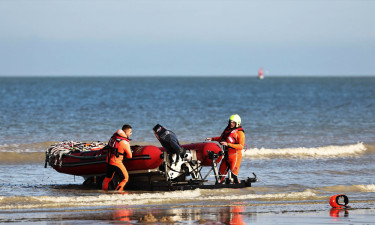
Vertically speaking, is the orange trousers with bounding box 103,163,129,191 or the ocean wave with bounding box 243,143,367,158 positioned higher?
the ocean wave with bounding box 243,143,367,158

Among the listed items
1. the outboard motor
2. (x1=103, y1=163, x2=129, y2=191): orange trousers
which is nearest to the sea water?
(x1=103, y1=163, x2=129, y2=191): orange trousers

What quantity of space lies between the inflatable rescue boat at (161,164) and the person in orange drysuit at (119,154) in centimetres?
25

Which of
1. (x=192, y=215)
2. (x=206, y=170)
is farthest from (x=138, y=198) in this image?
(x=206, y=170)

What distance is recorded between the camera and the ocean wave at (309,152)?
1975 cm

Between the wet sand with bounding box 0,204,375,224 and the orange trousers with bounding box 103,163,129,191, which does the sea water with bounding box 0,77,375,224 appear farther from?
the orange trousers with bounding box 103,163,129,191

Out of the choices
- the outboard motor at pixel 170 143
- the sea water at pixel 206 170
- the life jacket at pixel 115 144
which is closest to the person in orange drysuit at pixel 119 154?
the life jacket at pixel 115 144

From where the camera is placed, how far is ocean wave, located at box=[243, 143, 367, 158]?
1975 centimetres

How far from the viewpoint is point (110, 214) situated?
9.85 meters

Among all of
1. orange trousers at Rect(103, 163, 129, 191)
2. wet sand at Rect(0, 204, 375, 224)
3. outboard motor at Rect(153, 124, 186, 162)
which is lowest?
wet sand at Rect(0, 204, 375, 224)

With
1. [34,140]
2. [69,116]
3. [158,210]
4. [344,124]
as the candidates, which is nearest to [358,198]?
[158,210]

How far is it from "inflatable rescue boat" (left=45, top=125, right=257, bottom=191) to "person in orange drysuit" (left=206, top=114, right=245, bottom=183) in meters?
0.16

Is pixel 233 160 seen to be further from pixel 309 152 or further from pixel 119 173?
pixel 309 152

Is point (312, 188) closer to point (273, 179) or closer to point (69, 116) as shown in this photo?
point (273, 179)

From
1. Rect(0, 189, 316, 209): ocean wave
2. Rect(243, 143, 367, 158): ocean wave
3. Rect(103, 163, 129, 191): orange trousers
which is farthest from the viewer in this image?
Rect(243, 143, 367, 158): ocean wave
